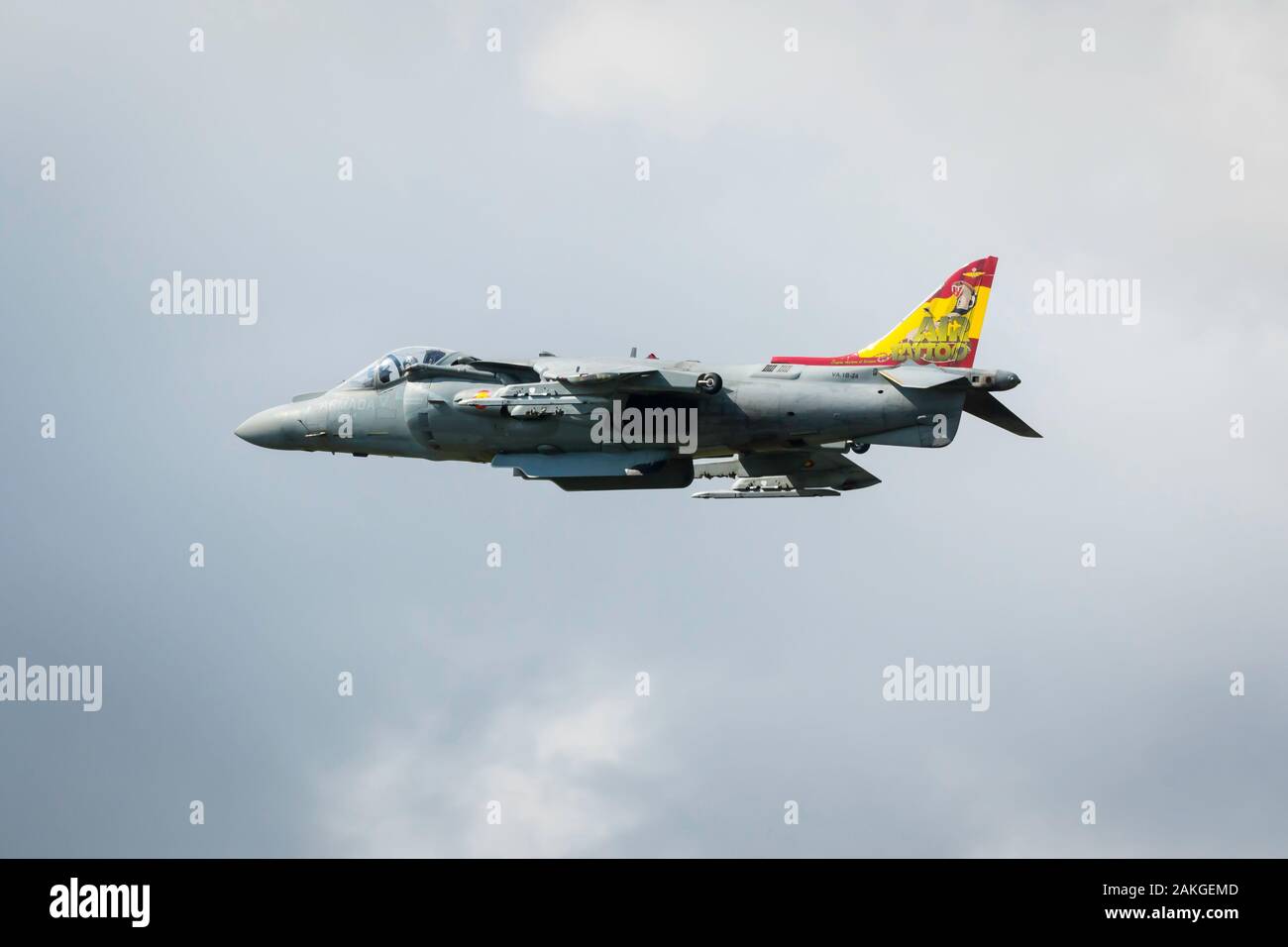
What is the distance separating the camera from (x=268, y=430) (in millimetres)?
55500

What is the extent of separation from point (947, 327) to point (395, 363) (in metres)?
12.9

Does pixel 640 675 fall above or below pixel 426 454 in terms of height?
below

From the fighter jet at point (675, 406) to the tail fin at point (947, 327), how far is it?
3 cm

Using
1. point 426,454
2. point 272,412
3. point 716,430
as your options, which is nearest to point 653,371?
point 716,430

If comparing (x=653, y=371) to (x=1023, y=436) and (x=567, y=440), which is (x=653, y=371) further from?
(x=1023, y=436)

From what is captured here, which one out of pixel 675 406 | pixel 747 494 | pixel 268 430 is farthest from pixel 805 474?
pixel 268 430

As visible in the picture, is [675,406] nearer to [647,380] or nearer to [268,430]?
[647,380]

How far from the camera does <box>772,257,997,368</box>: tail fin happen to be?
170 feet

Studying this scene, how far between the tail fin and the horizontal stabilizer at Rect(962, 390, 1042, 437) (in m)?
0.95

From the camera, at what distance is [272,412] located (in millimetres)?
55562

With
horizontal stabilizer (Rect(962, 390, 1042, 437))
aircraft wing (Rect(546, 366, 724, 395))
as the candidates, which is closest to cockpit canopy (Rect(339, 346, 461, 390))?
aircraft wing (Rect(546, 366, 724, 395))
